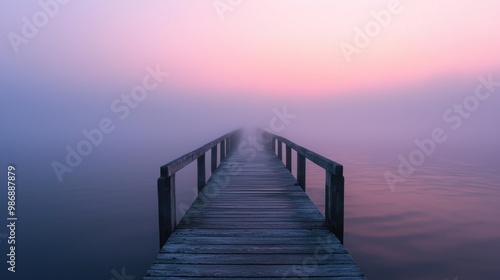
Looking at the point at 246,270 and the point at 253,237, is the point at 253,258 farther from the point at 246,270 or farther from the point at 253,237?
the point at 253,237

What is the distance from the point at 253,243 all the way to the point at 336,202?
1.12m

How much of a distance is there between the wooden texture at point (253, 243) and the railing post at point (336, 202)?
0.13 meters

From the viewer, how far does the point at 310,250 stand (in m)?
3.66

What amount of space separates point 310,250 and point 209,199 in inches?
113

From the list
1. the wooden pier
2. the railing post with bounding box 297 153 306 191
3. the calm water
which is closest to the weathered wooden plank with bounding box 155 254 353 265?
the wooden pier

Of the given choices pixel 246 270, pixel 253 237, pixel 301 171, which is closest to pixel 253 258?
pixel 246 270

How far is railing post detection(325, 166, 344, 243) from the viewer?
3.90m

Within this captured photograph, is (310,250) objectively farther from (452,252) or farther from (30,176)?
(30,176)

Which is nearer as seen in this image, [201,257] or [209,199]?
[201,257]

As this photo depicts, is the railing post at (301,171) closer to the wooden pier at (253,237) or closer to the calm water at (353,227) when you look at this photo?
the wooden pier at (253,237)

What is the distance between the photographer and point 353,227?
30.4 feet

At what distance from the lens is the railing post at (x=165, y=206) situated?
3.88 metres

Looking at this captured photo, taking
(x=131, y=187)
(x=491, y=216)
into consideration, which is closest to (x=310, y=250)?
(x=491, y=216)

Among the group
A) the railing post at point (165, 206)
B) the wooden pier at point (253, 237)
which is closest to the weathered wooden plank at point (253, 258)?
the wooden pier at point (253, 237)
